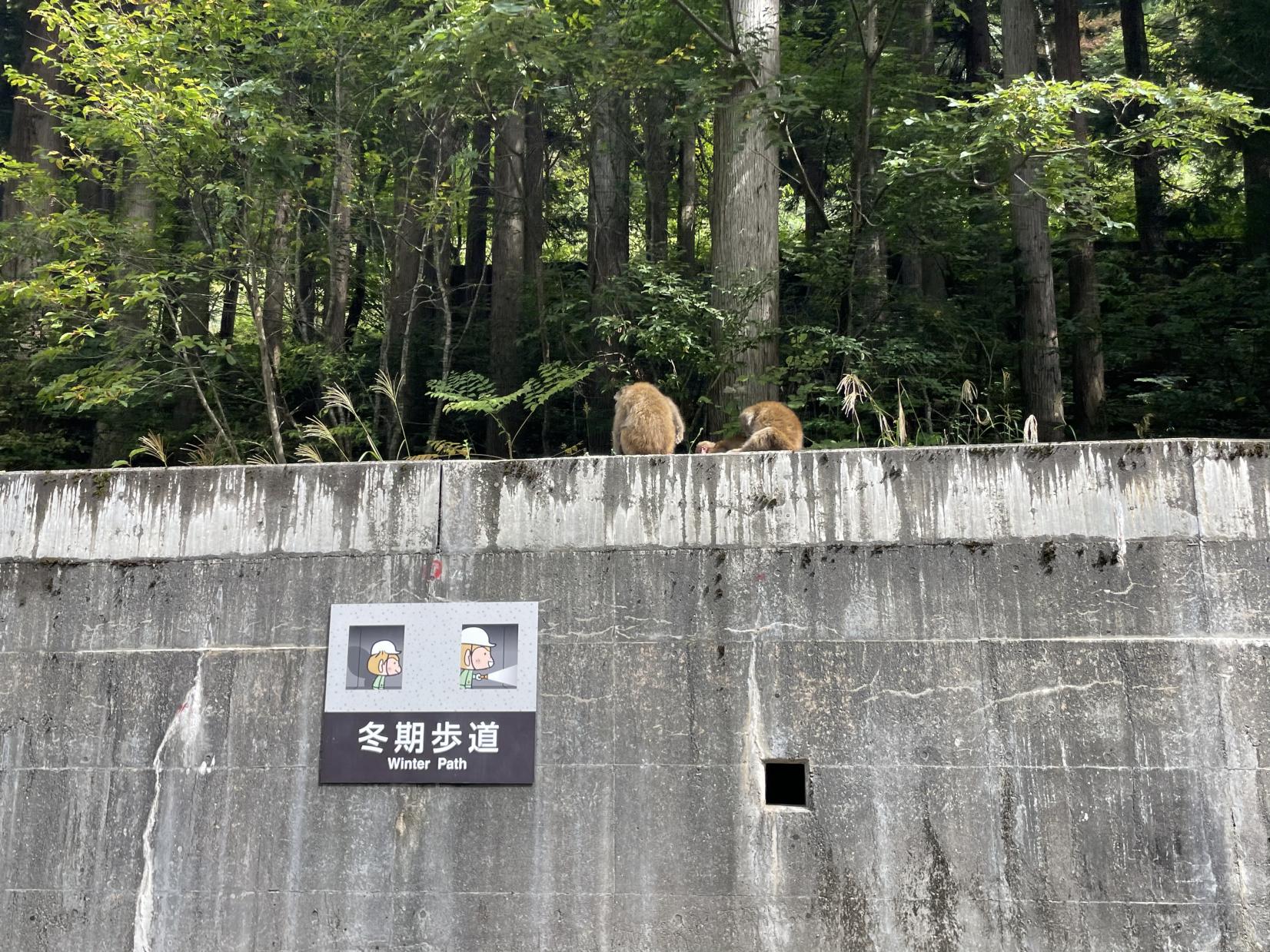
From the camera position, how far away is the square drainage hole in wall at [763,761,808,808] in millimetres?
5746

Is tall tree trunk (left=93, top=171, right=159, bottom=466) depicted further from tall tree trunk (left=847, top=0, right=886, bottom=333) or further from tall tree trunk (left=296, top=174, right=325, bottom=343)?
Result: tall tree trunk (left=847, top=0, right=886, bottom=333)

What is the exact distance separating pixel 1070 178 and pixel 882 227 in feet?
5.73

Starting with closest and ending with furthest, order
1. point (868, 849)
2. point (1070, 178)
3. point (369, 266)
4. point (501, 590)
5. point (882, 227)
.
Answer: point (868, 849), point (501, 590), point (1070, 178), point (882, 227), point (369, 266)

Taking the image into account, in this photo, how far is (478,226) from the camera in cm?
1634

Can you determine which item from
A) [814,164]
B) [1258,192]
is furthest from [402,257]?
[1258,192]

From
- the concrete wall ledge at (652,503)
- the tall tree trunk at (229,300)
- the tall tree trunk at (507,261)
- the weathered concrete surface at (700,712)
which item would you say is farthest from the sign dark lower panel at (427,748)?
the tall tree trunk at (507,261)

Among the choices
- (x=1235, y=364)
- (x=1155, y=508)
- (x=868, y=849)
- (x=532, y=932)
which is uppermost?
(x=1235, y=364)

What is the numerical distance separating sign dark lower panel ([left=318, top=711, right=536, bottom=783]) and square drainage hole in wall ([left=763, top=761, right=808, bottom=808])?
51.6 inches

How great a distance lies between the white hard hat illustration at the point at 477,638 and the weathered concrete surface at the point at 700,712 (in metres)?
0.22

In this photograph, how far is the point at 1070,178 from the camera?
9.05 m

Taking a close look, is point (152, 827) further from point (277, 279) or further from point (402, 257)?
point (402, 257)

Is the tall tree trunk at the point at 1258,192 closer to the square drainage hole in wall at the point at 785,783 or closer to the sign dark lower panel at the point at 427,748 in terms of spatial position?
the square drainage hole in wall at the point at 785,783

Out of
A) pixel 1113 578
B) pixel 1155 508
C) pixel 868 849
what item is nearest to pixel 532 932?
pixel 868 849

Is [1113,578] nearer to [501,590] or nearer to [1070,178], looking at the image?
[501,590]
